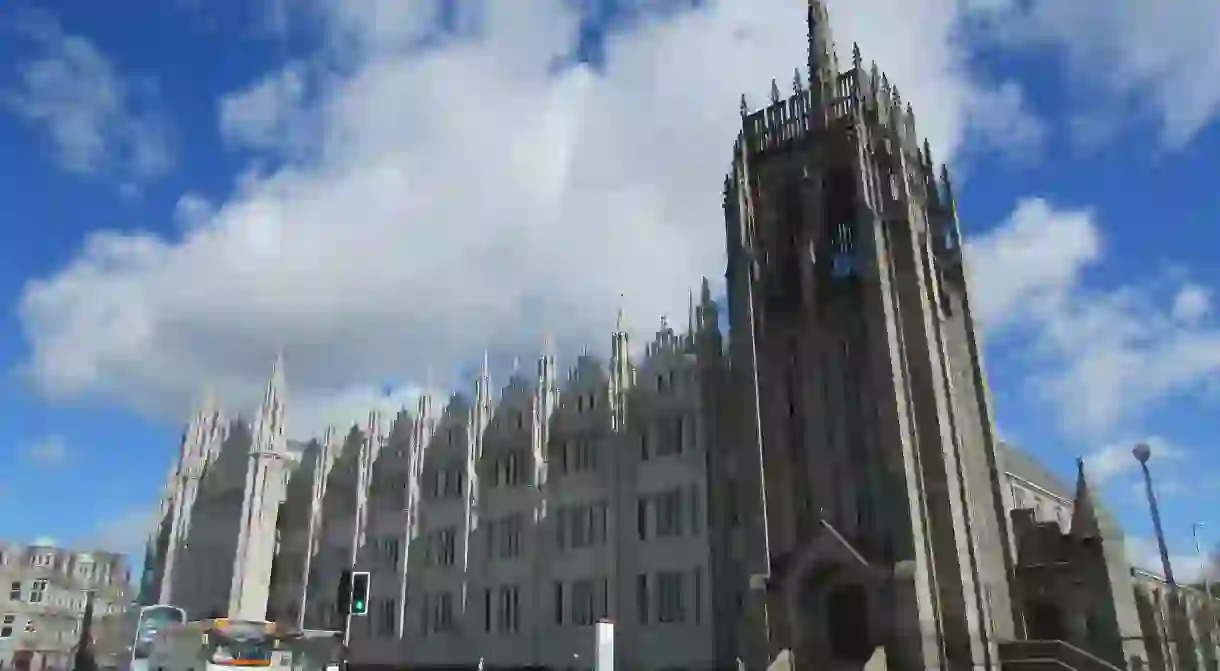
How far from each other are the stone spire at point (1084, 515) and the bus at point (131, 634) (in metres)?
36.2

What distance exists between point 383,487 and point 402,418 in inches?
176

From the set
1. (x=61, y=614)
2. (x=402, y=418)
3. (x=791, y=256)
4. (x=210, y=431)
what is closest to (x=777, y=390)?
(x=791, y=256)

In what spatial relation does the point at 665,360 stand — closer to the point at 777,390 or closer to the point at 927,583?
the point at 777,390

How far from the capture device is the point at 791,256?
4141 cm

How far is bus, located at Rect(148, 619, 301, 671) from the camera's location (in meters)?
29.0

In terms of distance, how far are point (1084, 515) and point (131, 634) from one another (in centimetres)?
5687

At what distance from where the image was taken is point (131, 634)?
2317 inches

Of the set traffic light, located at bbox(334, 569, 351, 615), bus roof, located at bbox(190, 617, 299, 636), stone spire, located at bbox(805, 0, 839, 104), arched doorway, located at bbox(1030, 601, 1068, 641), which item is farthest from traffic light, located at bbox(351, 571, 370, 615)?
stone spire, located at bbox(805, 0, 839, 104)

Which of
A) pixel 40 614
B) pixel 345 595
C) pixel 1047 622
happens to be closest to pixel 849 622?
pixel 1047 622

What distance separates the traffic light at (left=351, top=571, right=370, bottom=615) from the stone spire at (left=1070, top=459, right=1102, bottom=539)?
97.9 ft

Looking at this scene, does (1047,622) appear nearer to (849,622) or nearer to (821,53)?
(849,622)

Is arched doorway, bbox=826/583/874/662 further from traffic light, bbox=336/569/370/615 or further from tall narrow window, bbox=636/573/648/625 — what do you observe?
traffic light, bbox=336/569/370/615

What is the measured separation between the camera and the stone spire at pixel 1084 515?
3656 centimetres

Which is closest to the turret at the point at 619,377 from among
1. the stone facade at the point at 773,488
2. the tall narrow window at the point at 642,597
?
the stone facade at the point at 773,488
